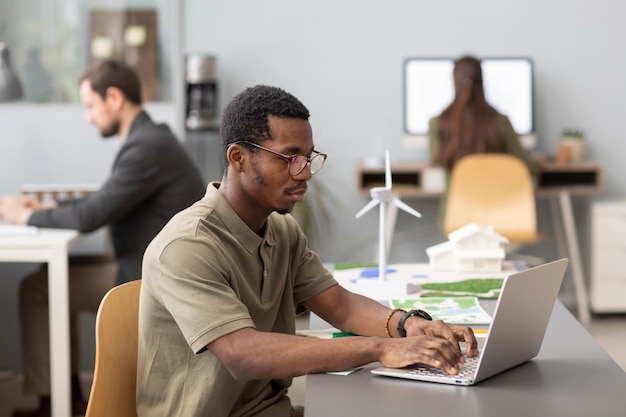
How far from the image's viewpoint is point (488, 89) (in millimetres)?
5098

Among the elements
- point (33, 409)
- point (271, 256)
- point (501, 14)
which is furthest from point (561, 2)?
point (271, 256)

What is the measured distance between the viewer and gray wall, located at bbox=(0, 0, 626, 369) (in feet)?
17.1

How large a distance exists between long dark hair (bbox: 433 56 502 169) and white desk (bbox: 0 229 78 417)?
2054 mm

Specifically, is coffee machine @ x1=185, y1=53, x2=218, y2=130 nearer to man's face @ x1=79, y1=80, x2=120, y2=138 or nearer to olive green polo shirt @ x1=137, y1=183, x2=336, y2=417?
man's face @ x1=79, y1=80, x2=120, y2=138

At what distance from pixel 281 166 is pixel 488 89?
361 cm

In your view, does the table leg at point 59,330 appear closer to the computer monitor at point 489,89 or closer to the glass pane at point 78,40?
the glass pane at point 78,40

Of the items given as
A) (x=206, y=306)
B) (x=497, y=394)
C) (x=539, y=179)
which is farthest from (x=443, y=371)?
(x=539, y=179)

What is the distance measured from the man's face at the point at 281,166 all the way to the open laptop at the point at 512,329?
34 cm

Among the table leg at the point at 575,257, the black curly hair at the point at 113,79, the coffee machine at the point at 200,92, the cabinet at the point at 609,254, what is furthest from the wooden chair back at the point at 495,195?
the black curly hair at the point at 113,79

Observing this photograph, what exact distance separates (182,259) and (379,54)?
3813mm

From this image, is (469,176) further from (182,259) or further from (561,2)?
(182,259)

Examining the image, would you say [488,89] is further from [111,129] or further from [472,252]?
[472,252]

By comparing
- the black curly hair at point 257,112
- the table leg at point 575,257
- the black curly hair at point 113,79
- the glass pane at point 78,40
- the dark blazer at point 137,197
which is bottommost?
the table leg at point 575,257

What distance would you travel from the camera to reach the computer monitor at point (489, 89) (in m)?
5.08
